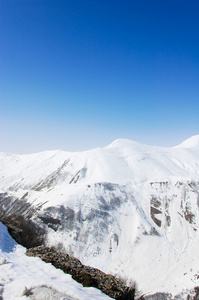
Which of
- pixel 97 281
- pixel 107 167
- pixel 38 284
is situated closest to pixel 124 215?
pixel 107 167

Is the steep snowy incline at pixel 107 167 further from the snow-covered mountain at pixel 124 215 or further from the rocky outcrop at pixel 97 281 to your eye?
the rocky outcrop at pixel 97 281

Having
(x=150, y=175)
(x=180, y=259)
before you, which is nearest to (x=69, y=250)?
(x=180, y=259)

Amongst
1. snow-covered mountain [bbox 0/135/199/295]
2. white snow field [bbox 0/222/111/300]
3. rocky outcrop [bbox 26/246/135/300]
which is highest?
white snow field [bbox 0/222/111/300]

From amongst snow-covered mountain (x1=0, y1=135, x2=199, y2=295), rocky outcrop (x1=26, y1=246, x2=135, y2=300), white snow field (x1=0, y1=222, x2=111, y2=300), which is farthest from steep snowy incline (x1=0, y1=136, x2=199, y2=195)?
white snow field (x1=0, y1=222, x2=111, y2=300)

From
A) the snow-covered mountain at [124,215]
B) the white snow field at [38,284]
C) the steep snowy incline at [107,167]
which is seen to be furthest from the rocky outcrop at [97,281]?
the steep snowy incline at [107,167]

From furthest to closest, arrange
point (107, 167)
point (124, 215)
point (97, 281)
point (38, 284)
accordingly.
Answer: point (107, 167), point (124, 215), point (97, 281), point (38, 284)

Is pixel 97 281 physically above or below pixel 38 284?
below

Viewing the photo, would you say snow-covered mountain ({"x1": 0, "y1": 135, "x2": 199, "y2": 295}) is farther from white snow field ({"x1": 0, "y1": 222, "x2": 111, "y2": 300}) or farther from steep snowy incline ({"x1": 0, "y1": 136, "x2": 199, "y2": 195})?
white snow field ({"x1": 0, "y1": 222, "x2": 111, "y2": 300})

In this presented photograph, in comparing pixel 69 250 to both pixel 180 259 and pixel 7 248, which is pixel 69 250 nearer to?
pixel 180 259

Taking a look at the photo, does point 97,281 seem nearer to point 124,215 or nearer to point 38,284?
point 38,284
